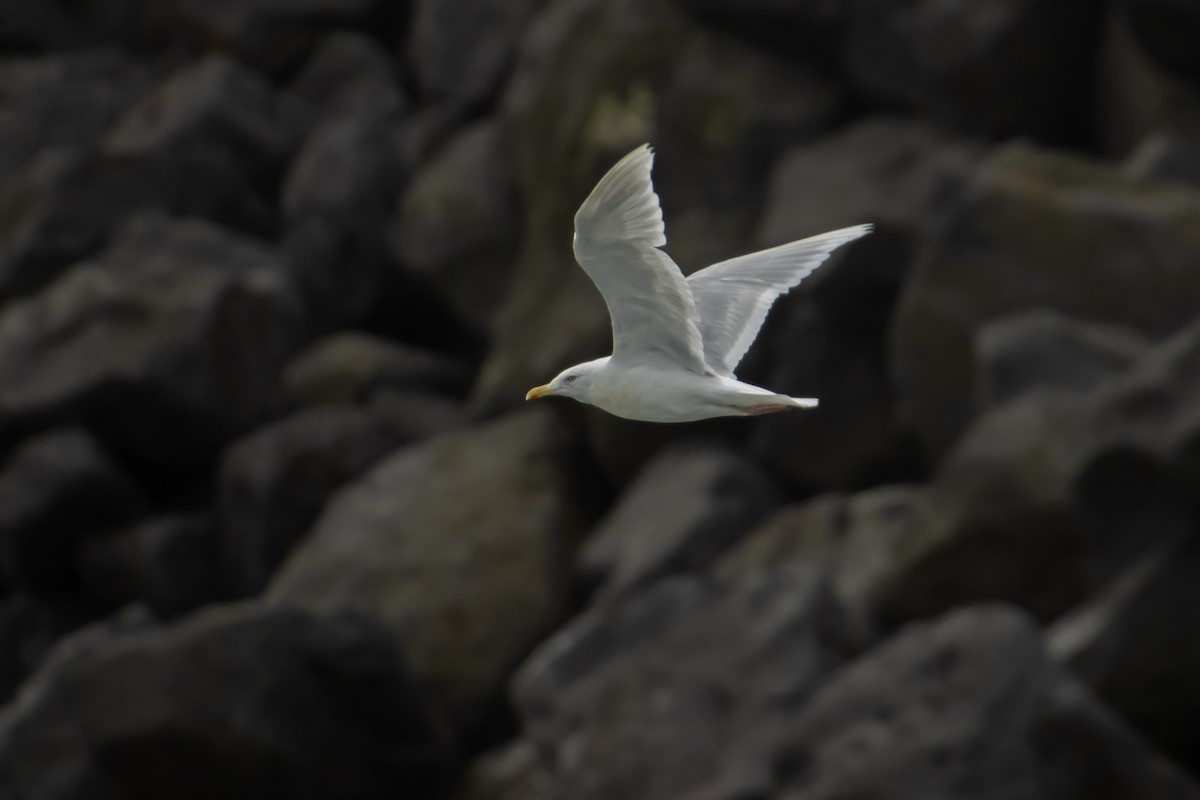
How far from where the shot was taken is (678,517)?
12984mm

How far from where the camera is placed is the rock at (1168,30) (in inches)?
524

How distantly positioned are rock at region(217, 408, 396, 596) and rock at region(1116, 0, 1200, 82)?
6.78 metres

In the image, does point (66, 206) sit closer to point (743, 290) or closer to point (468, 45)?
point (468, 45)

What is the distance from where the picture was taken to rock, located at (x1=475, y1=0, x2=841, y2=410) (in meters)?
15.7

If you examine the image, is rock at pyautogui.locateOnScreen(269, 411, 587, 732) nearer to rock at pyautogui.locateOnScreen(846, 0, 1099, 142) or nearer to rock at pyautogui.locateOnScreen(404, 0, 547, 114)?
rock at pyautogui.locateOnScreen(846, 0, 1099, 142)

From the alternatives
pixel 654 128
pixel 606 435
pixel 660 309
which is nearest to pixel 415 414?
pixel 606 435

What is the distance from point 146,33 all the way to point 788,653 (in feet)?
53.3

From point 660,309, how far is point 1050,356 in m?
4.67

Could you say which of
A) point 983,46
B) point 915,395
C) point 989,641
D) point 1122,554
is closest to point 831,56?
point 983,46

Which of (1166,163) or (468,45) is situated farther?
(468,45)

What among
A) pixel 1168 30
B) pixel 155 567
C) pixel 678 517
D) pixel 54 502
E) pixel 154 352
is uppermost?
pixel 1168 30

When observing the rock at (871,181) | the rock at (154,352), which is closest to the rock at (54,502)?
the rock at (154,352)

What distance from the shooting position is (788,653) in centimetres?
1014

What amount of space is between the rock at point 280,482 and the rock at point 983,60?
513 cm
